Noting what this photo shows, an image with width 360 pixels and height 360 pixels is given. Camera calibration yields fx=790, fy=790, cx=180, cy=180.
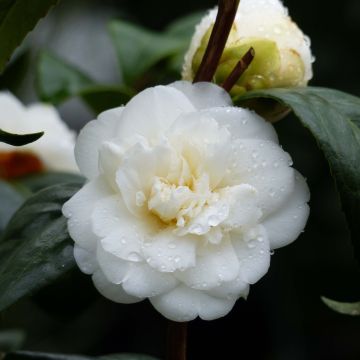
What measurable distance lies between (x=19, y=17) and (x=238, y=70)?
0.54 ft

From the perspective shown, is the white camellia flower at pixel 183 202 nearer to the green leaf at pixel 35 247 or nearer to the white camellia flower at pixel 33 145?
the green leaf at pixel 35 247

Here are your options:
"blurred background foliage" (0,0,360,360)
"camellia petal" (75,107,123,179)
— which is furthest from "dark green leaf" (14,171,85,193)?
"blurred background foliage" (0,0,360,360)

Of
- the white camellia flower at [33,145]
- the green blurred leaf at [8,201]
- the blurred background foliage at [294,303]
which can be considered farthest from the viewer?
the blurred background foliage at [294,303]

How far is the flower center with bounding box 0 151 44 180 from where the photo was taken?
3.23 feet

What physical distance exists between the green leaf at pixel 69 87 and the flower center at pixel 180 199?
509 mm

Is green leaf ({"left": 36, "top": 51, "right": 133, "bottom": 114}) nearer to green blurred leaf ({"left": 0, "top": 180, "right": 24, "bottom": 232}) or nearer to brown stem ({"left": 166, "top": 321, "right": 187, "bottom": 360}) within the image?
green blurred leaf ({"left": 0, "top": 180, "right": 24, "bottom": 232})

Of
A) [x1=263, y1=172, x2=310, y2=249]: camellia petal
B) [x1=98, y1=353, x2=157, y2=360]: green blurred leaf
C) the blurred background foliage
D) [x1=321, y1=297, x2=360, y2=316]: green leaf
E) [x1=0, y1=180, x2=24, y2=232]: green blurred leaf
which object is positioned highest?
[x1=263, y1=172, x2=310, y2=249]: camellia petal

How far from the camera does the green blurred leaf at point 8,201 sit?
0.86 m

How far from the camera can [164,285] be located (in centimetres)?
52

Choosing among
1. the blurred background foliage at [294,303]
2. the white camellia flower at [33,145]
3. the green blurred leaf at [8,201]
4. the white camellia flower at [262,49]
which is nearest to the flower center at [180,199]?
the white camellia flower at [262,49]

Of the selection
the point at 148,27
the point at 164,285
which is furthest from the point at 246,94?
the point at 148,27

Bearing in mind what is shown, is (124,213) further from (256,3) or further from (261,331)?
(261,331)

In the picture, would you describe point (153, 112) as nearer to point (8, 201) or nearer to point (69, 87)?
point (8, 201)

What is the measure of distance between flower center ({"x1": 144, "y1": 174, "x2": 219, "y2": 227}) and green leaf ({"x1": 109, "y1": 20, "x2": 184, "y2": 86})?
605mm
